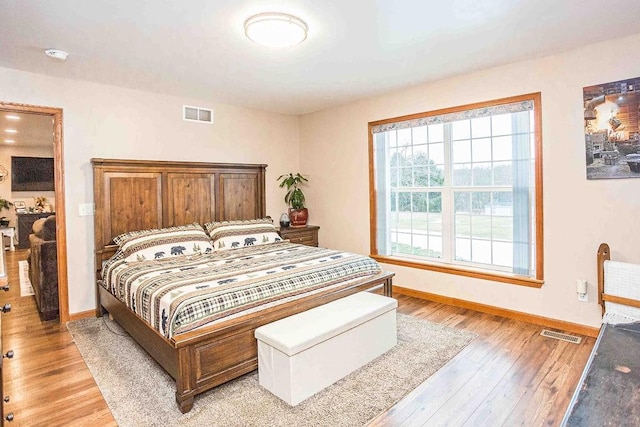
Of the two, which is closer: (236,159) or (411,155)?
(411,155)

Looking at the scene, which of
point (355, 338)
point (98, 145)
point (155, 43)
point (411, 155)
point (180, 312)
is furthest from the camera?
point (411, 155)

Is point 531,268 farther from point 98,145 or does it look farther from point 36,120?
point 36,120

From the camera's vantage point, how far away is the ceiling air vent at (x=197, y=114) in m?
4.37

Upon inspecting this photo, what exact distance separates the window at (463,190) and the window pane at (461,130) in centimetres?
1

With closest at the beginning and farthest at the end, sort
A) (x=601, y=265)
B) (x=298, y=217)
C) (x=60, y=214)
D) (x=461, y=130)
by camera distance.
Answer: (x=601, y=265)
(x=60, y=214)
(x=461, y=130)
(x=298, y=217)

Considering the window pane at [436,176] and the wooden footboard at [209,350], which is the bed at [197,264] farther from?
the window pane at [436,176]

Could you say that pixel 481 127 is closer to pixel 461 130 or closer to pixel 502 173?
pixel 461 130

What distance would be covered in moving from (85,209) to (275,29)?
2.73 metres

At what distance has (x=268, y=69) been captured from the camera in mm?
3387

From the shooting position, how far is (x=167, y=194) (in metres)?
4.14

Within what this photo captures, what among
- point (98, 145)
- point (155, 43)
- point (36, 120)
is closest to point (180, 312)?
point (155, 43)

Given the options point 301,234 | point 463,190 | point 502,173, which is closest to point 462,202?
point 463,190

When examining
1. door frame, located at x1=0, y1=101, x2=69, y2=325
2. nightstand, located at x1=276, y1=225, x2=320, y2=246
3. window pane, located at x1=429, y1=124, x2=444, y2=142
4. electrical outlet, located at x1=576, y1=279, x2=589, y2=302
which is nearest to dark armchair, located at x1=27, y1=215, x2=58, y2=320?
door frame, located at x1=0, y1=101, x2=69, y2=325

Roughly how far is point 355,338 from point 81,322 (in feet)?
9.22
